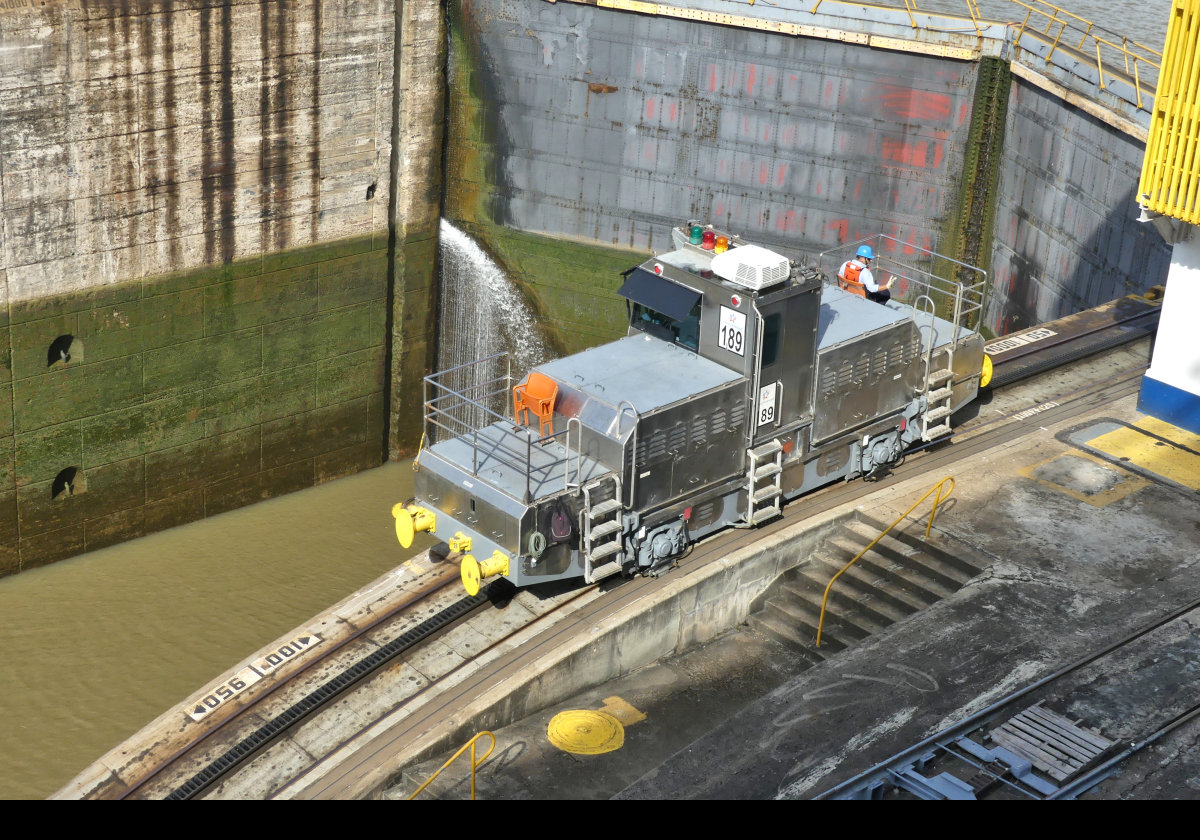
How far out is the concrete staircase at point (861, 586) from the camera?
55.5 ft

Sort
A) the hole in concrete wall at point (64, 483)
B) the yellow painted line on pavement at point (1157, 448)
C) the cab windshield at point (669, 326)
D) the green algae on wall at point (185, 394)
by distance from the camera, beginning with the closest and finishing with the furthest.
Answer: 1. the cab windshield at point (669, 326)
2. the yellow painted line on pavement at point (1157, 448)
3. the green algae on wall at point (185, 394)
4. the hole in concrete wall at point (64, 483)

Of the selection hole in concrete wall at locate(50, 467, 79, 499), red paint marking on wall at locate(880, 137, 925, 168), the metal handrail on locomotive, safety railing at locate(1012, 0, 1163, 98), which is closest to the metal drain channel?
the metal handrail on locomotive

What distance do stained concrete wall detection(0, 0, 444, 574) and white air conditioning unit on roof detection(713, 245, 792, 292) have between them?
39.5 ft

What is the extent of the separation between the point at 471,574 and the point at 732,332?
439cm

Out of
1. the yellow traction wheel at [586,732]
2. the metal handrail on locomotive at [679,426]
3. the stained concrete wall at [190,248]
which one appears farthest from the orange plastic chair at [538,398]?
the stained concrete wall at [190,248]

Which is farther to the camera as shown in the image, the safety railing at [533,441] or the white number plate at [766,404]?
the white number plate at [766,404]

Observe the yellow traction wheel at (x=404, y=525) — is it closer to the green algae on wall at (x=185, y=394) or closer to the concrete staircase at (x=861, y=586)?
the concrete staircase at (x=861, y=586)

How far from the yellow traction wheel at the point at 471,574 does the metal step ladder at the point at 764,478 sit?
3.93 metres

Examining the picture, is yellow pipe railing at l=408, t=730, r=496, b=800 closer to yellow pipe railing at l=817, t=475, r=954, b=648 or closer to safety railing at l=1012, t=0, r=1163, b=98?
yellow pipe railing at l=817, t=475, r=954, b=648

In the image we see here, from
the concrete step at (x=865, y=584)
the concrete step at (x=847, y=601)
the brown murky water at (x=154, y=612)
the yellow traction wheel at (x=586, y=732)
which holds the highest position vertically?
the concrete step at (x=865, y=584)

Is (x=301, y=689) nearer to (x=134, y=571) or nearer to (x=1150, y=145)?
(x=134, y=571)

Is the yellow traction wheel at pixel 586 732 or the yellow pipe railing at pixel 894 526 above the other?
the yellow pipe railing at pixel 894 526
